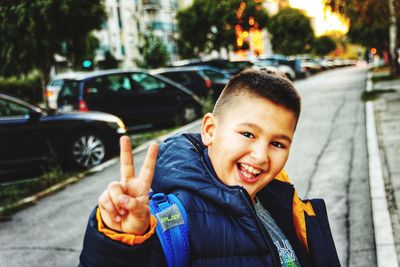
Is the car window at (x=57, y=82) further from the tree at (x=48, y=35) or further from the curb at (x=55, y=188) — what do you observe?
the curb at (x=55, y=188)

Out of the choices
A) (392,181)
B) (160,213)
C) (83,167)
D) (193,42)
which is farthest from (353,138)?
(193,42)

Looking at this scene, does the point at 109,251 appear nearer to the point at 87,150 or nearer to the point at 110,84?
the point at 87,150

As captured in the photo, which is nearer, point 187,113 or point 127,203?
point 127,203

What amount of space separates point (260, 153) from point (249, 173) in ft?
0.28

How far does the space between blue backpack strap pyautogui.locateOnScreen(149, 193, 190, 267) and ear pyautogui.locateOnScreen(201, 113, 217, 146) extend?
402mm

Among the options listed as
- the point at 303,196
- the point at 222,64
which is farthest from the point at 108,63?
the point at 303,196

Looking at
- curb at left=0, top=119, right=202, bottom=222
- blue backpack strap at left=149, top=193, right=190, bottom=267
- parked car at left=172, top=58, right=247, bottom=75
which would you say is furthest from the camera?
parked car at left=172, top=58, right=247, bottom=75

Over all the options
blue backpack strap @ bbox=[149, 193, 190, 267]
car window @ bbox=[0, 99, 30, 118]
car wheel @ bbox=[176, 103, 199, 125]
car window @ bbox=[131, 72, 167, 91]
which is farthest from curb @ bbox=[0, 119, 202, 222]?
blue backpack strap @ bbox=[149, 193, 190, 267]

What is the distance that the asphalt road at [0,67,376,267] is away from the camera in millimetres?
4102

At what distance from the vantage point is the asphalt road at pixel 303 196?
161 inches

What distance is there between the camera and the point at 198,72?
50.8 ft

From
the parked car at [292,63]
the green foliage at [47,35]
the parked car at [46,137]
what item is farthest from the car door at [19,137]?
the parked car at [292,63]

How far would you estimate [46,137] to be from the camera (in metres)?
7.54

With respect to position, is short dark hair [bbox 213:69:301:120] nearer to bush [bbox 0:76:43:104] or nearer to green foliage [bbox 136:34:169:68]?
green foliage [bbox 136:34:169:68]
